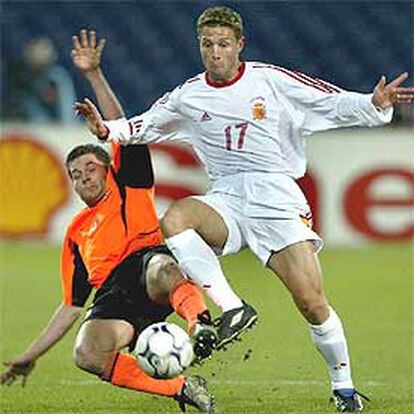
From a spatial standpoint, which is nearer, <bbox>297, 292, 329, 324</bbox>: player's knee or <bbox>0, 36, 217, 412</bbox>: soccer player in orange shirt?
<bbox>297, 292, 329, 324</bbox>: player's knee

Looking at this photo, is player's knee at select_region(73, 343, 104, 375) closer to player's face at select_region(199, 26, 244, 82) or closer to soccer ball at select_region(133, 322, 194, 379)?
soccer ball at select_region(133, 322, 194, 379)

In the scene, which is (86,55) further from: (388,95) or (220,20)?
(388,95)

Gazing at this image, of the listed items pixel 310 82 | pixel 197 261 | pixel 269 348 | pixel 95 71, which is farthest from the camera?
pixel 269 348

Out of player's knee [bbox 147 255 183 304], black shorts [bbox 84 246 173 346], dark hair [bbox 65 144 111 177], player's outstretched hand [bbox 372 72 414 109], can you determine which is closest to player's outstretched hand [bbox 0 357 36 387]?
black shorts [bbox 84 246 173 346]

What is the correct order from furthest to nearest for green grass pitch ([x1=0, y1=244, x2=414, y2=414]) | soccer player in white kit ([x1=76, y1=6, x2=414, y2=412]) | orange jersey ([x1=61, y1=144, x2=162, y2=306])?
orange jersey ([x1=61, y1=144, x2=162, y2=306]) → green grass pitch ([x1=0, y1=244, x2=414, y2=414]) → soccer player in white kit ([x1=76, y1=6, x2=414, y2=412])

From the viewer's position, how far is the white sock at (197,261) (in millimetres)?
6883

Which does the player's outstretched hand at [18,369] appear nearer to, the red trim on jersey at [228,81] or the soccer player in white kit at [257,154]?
the soccer player in white kit at [257,154]

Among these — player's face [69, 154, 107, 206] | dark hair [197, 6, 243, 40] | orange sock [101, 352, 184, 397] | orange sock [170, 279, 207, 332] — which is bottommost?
orange sock [101, 352, 184, 397]

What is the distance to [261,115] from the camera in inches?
280

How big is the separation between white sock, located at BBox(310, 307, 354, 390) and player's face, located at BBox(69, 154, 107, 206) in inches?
55.3

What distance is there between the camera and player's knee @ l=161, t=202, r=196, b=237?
696 cm

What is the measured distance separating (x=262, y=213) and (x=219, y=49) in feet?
2.79

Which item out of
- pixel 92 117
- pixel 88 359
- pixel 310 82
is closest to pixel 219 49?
pixel 310 82

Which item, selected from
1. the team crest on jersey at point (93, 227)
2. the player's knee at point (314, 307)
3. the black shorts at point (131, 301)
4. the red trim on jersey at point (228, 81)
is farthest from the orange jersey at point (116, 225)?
the player's knee at point (314, 307)
